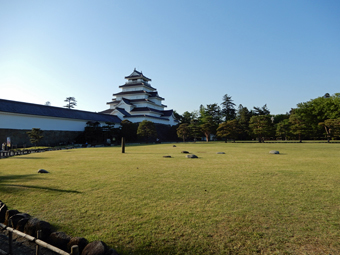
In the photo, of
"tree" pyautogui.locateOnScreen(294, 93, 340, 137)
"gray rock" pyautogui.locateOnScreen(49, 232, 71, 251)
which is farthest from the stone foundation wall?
"tree" pyautogui.locateOnScreen(294, 93, 340, 137)

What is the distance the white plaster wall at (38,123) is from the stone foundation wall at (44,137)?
0.64 metres

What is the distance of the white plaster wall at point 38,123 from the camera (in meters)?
25.9

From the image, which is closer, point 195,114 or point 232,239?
point 232,239

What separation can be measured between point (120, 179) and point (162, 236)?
3.75 meters

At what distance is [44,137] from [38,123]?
7.21 feet

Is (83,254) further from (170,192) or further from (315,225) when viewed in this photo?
(315,225)

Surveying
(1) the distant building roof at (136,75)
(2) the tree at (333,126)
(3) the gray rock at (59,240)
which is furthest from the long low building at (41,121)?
(2) the tree at (333,126)

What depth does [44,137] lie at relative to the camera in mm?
29609

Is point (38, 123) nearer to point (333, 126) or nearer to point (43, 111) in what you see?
point (43, 111)

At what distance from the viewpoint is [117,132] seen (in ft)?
116

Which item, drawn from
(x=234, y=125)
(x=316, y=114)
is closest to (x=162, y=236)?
(x=234, y=125)

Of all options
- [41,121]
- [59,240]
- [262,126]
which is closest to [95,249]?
[59,240]

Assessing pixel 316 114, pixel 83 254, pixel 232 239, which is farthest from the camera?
pixel 316 114

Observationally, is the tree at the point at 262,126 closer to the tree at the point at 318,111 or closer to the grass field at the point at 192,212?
the tree at the point at 318,111
